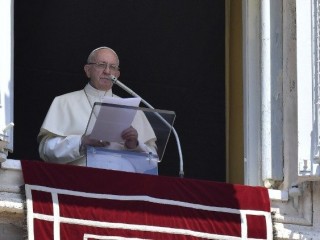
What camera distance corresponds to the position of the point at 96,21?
1481 cm

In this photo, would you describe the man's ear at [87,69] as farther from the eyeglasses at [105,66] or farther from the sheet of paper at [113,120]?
the sheet of paper at [113,120]

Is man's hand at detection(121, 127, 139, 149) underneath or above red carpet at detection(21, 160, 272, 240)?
above

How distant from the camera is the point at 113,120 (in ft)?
41.4

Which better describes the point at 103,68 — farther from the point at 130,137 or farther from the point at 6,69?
the point at 6,69

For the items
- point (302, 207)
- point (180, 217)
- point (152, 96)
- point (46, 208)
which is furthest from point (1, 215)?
point (152, 96)

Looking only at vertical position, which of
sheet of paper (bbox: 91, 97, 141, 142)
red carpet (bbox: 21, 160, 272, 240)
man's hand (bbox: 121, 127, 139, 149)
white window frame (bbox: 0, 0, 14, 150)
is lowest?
red carpet (bbox: 21, 160, 272, 240)

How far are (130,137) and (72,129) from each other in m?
0.64

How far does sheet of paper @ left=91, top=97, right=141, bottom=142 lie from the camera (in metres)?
12.5

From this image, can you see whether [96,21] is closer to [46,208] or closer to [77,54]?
[77,54]

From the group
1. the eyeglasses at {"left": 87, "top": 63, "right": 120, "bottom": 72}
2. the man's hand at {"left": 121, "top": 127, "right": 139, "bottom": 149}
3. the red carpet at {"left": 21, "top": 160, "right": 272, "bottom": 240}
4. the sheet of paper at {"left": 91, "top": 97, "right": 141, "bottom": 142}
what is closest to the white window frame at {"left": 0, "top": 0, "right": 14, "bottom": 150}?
the red carpet at {"left": 21, "top": 160, "right": 272, "bottom": 240}

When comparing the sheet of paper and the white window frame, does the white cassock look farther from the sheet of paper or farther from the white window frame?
the white window frame

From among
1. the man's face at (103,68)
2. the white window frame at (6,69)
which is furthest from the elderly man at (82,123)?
the white window frame at (6,69)

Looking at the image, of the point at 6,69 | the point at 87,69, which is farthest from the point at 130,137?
the point at 87,69

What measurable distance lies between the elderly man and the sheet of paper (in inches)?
1.9
